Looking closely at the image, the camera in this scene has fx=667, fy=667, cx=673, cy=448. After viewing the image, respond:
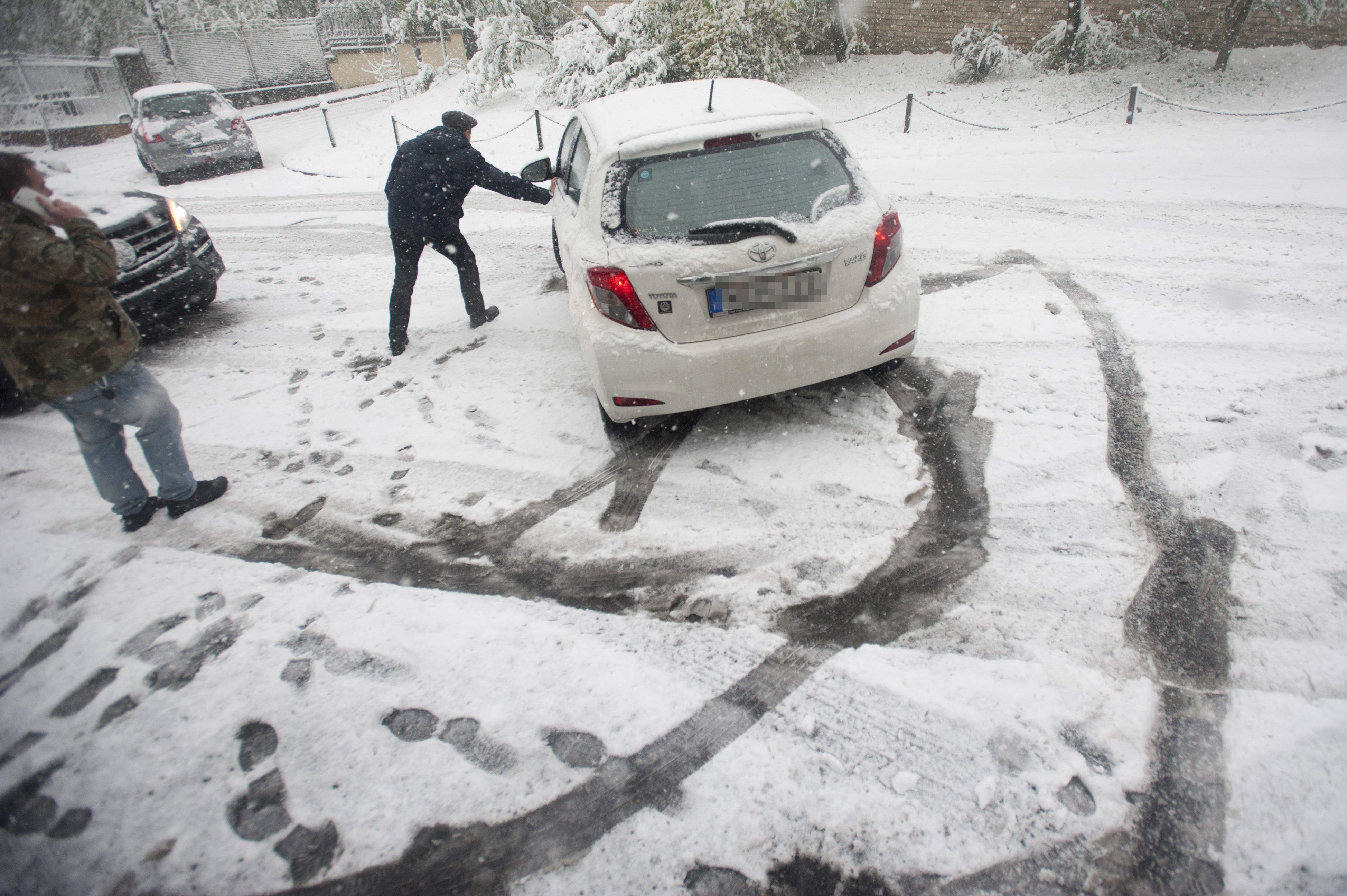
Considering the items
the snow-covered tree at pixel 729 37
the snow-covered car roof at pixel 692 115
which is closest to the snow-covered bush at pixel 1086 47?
the snow-covered tree at pixel 729 37

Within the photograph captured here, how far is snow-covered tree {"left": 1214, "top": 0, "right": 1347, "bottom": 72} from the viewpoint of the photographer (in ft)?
33.8

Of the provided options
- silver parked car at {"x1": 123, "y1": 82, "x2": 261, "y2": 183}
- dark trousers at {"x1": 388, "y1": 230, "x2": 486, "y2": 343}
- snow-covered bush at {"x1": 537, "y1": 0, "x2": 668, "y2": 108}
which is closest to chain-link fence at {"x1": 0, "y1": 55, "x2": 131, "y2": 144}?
silver parked car at {"x1": 123, "y1": 82, "x2": 261, "y2": 183}

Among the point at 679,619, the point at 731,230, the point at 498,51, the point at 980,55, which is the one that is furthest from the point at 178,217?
the point at 980,55

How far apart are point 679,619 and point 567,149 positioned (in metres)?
3.29

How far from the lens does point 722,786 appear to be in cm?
195

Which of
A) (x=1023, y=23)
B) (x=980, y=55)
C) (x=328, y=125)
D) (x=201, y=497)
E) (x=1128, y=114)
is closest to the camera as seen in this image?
(x=201, y=497)

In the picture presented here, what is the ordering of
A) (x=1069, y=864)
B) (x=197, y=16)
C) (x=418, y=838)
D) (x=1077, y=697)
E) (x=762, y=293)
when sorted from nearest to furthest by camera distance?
(x=1069, y=864), (x=418, y=838), (x=1077, y=697), (x=762, y=293), (x=197, y=16)

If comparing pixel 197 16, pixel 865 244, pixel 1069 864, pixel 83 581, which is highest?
pixel 197 16

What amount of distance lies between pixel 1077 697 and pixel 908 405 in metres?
1.85

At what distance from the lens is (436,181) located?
14.5 feet

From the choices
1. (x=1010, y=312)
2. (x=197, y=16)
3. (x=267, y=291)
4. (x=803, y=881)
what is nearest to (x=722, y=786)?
(x=803, y=881)

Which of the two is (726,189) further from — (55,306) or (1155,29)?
(1155,29)

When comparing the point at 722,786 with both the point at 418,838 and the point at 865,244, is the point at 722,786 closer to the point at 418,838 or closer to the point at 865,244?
the point at 418,838

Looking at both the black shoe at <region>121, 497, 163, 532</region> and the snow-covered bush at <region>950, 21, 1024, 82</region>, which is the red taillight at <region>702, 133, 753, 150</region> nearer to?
the black shoe at <region>121, 497, 163, 532</region>
